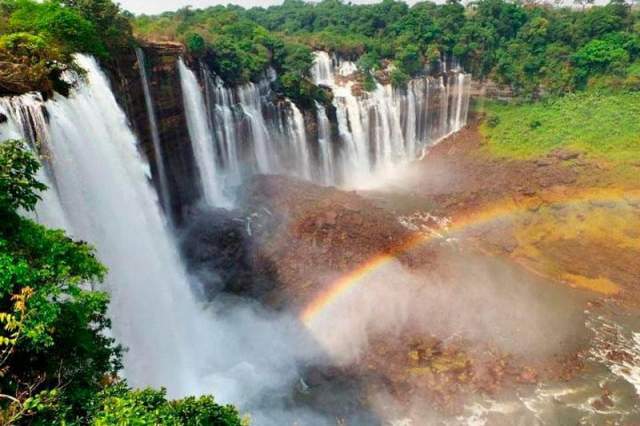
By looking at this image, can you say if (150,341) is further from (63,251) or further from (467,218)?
(467,218)

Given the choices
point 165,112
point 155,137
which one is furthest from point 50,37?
point 165,112

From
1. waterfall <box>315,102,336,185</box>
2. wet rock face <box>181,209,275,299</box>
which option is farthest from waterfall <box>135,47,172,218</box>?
waterfall <box>315,102,336,185</box>

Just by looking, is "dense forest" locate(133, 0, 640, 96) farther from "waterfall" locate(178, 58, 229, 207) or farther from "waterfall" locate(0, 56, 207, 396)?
"waterfall" locate(0, 56, 207, 396)

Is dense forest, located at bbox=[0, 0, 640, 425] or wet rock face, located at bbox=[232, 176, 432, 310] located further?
wet rock face, located at bbox=[232, 176, 432, 310]

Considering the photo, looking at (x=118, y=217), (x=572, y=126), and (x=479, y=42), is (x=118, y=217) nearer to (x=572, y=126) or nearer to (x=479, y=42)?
(x=572, y=126)

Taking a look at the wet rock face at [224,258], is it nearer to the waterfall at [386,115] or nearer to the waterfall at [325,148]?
the waterfall at [325,148]

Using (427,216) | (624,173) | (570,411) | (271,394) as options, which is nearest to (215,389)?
(271,394)
